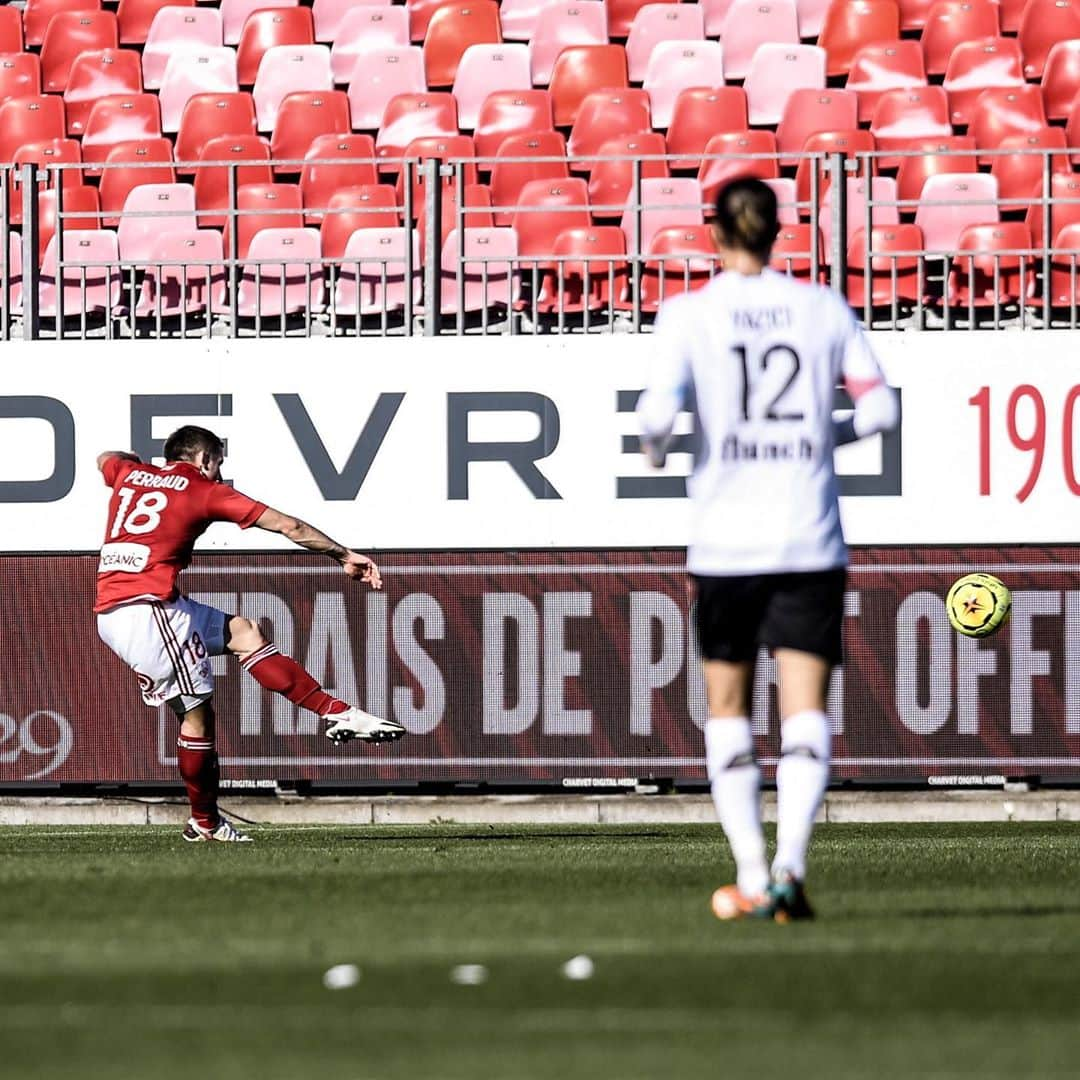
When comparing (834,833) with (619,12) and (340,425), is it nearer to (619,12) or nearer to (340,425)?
(340,425)

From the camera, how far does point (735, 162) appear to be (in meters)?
18.6

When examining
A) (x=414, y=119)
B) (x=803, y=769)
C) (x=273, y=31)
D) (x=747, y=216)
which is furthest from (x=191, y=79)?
(x=803, y=769)

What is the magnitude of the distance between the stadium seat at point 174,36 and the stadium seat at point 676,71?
151 inches

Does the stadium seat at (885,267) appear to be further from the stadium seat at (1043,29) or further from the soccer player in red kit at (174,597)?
the soccer player in red kit at (174,597)

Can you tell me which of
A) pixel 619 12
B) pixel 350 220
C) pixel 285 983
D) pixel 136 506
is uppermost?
pixel 619 12

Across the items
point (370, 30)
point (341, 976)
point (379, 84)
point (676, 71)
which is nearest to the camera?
point (341, 976)

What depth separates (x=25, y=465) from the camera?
1619 cm

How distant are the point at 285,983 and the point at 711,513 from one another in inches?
76.9

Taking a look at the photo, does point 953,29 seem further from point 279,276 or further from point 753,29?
point 279,276

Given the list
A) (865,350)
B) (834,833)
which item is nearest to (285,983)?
(865,350)

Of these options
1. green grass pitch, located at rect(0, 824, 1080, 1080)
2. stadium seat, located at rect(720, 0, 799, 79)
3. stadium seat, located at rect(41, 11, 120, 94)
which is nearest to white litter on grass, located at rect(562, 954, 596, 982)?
green grass pitch, located at rect(0, 824, 1080, 1080)

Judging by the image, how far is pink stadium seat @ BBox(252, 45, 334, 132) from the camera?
69.2ft

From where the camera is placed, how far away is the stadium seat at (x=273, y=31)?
2161 cm

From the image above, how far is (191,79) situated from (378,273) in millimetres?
5096
